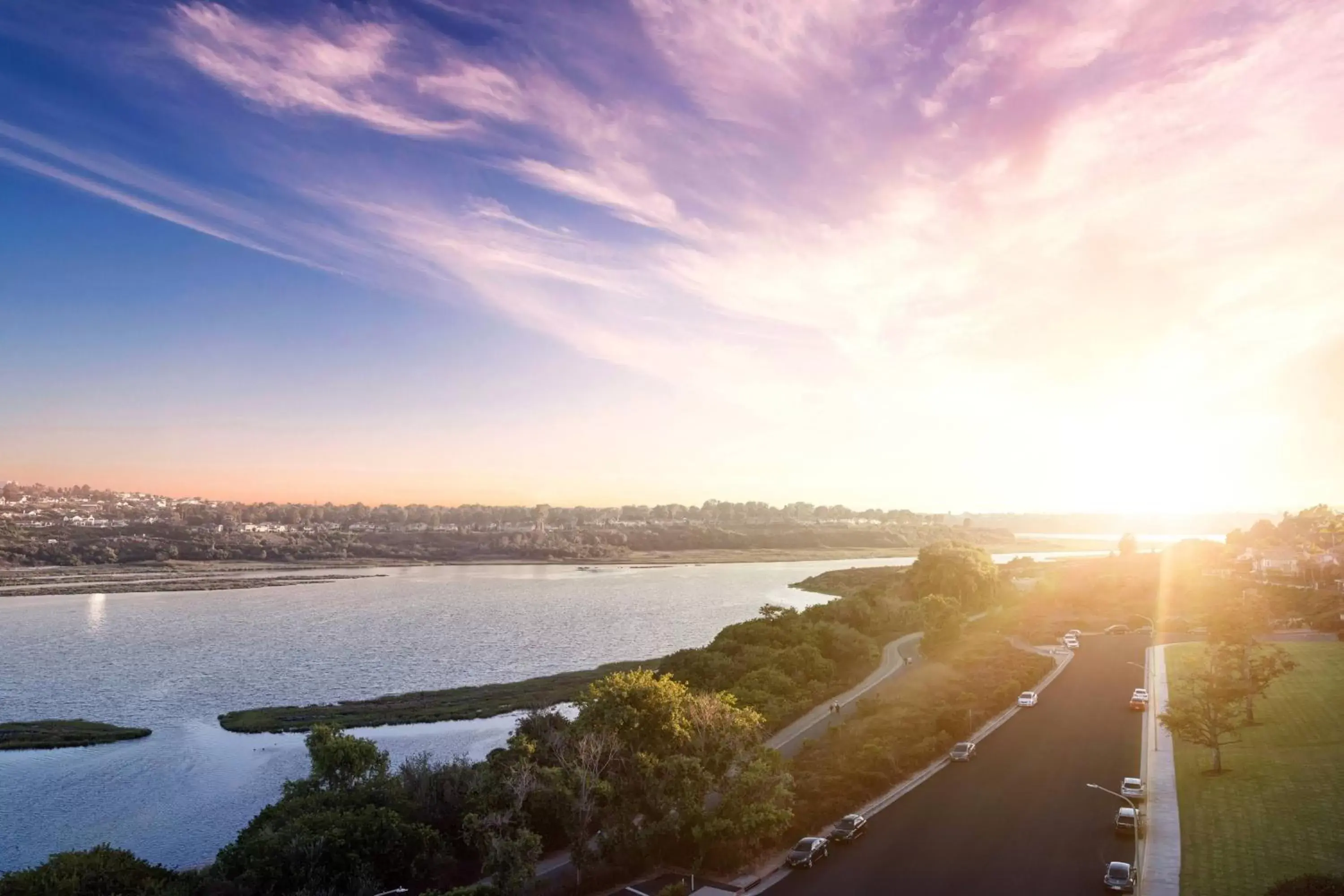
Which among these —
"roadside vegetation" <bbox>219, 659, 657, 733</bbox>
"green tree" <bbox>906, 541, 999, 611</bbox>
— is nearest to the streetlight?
"roadside vegetation" <bbox>219, 659, 657, 733</bbox>

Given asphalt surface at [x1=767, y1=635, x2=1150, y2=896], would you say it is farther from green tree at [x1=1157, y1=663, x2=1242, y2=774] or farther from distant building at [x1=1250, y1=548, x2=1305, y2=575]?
distant building at [x1=1250, y1=548, x2=1305, y2=575]

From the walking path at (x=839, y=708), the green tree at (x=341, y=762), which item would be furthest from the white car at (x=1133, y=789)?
the green tree at (x=341, y=762)

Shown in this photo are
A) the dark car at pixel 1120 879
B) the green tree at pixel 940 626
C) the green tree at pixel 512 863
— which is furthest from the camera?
the green tree at pixel 940 626

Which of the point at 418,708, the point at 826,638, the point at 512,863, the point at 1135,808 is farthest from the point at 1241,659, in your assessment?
the point at 418,708

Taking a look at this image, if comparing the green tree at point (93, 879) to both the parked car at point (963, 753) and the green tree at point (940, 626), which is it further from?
the green tree at point (940, 626)

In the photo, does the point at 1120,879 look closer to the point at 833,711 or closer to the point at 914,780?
the point at 914,780

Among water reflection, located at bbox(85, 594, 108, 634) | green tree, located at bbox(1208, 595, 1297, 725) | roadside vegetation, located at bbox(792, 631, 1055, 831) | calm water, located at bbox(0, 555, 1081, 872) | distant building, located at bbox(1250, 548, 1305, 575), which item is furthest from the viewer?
distant building, located at bbox(1250, 548, 1305, 575)

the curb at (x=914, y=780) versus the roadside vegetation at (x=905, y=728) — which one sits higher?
the roadside vegetation at (x=905, y=728)
